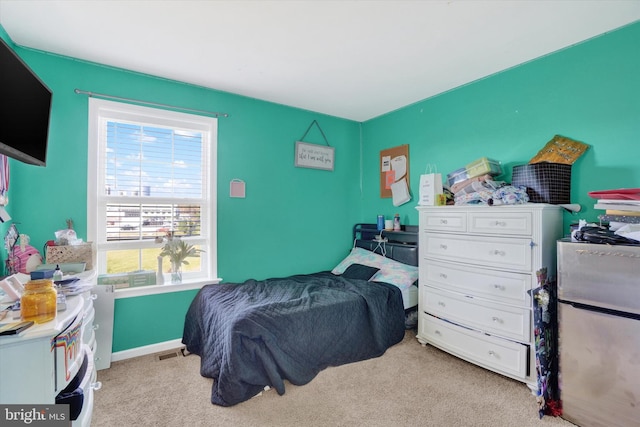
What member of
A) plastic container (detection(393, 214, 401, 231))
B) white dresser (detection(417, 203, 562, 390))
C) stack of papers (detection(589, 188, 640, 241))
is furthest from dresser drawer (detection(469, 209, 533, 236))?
plastic container (detection(393, 214, 401, 231))

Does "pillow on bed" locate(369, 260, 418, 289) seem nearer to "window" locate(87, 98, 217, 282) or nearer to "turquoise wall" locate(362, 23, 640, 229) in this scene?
"turquoise wall" locate(362, 23, 640, 229)

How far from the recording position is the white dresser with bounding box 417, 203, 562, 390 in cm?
204

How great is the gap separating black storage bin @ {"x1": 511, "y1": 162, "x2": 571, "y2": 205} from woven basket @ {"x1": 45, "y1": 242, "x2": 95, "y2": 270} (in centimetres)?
331

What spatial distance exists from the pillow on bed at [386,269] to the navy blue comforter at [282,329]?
14cm

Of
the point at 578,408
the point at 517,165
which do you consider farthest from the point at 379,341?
the point at 517,165

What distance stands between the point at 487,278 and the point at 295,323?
58.7 inches

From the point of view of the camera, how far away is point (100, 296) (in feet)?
7.63

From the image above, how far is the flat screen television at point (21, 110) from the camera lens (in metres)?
1.29

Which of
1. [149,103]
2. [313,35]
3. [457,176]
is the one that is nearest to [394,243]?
[457,176]

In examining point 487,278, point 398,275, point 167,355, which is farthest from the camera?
point 398,275

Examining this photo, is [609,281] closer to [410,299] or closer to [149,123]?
[410,299]

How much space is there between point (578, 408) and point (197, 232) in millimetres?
3162

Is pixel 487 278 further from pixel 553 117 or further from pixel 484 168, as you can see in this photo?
pixel 553 117

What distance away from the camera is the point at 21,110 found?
4.78 ft
